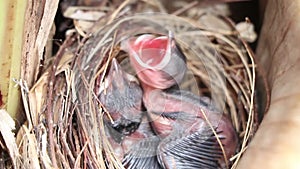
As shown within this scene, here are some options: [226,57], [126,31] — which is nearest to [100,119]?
[126,31]

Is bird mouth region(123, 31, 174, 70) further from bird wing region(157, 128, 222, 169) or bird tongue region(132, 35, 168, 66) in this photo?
bird wing region(157, 128, 222, 169)

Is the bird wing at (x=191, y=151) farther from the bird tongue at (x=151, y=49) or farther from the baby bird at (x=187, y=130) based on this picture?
Result: the bird tongue at (x=151, y=49)

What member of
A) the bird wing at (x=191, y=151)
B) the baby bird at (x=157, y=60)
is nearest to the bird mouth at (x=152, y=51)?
the baby bird at (x=157, y=60)

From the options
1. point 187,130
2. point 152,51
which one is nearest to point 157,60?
point 152,51

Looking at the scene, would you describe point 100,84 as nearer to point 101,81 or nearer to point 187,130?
point 101,81

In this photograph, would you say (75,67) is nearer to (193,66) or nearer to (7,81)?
(7,81)

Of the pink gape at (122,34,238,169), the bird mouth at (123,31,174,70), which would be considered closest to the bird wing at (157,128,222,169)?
the pink gape at (122,34,238,169)
